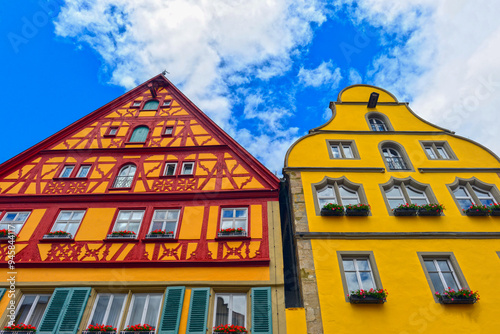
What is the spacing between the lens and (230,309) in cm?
890

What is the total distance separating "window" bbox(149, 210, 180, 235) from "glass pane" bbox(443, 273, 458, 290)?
8252 mm

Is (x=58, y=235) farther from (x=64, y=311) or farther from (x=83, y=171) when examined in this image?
(x=83, y=171)

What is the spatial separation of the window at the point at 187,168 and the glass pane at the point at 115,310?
498cm

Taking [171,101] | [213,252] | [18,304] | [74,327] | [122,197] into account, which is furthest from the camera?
[171,101]

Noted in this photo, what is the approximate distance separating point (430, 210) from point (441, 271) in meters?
2.05

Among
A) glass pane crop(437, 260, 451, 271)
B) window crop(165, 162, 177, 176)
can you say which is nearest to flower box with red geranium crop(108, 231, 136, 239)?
window crop(165, 162, 177, 176)

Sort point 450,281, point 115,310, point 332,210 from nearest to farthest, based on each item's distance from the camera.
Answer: point 115,310, point 450,281, point 332,210

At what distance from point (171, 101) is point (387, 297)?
42.1ft

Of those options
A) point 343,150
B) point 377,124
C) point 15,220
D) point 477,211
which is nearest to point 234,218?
point 343,150

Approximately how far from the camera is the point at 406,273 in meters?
9.34

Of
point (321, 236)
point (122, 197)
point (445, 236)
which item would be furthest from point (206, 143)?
point (445, 236)

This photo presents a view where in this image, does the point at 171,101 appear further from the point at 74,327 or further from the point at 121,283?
the point at 74,327

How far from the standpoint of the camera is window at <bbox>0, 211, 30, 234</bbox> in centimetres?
1104

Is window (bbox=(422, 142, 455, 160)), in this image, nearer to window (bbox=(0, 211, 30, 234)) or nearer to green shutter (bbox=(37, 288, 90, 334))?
green shutter (bbox=(37, 288, 90, 334))
